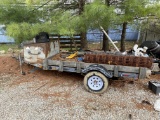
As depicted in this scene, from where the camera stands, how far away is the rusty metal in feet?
13.0

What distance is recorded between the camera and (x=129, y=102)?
362 cm

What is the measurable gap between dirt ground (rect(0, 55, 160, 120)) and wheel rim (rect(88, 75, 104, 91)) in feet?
0.60

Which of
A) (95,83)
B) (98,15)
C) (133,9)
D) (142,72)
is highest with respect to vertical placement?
(133,9)

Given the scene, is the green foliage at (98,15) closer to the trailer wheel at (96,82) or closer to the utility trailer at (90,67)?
the utility trailer at (90,67)

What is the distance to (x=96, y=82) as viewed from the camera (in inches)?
157

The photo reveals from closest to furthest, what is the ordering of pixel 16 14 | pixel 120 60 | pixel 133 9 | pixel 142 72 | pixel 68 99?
pixel 68 99, pixel 142 72, pixel 120 60, pixel 133 9, pixel 16 14

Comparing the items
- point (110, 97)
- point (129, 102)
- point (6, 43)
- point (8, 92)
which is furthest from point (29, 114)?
point (6, 43)

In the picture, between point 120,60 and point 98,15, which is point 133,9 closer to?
point 98,15

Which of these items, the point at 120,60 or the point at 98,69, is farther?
the point at 120,60

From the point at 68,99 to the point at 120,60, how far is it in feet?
5.11

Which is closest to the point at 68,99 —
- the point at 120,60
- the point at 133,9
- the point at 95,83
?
the point at 95,83

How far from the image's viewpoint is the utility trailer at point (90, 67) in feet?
12.8

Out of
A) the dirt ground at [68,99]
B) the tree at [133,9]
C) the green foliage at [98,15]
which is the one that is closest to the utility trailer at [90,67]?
the dirt ground at [68,99]

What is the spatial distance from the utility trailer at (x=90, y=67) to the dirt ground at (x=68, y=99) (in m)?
0.30
